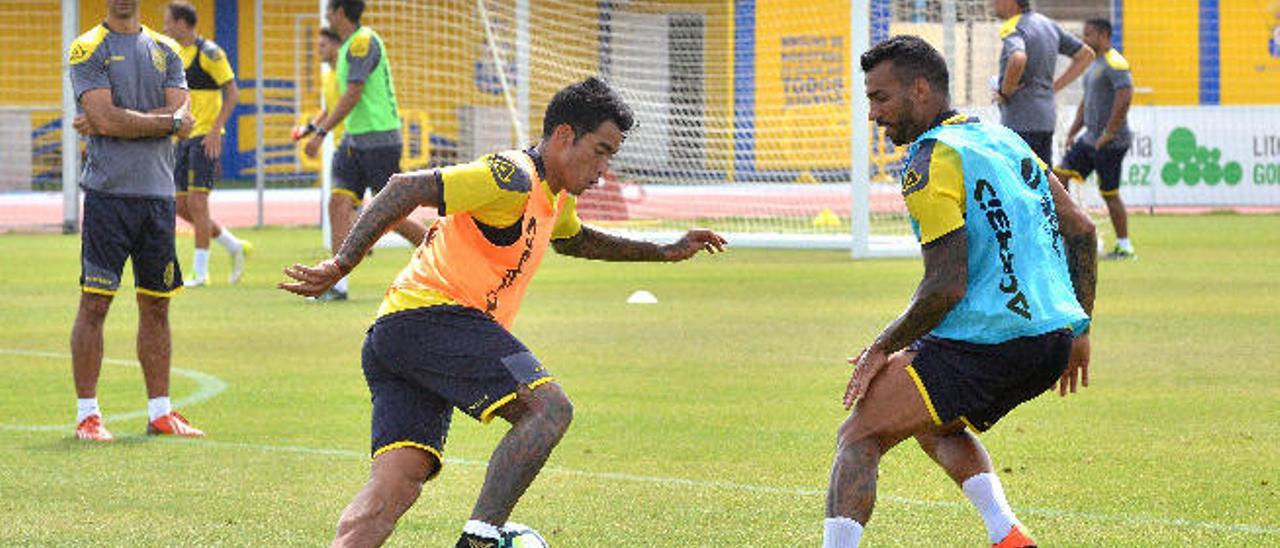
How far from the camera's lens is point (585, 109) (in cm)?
655

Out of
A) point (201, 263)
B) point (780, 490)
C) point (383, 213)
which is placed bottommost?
point (780, 490)

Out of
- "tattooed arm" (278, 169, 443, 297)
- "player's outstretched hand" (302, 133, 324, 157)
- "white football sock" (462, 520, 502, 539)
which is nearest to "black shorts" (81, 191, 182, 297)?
"tattooed arm" (278, 169, 443, 297)

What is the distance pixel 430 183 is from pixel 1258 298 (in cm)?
1225

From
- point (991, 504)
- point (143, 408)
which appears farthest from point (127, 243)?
point (991, 504)

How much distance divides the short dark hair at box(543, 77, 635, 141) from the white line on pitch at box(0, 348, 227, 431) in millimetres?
4755

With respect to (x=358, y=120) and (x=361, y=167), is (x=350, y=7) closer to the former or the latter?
(x=358, y=120)

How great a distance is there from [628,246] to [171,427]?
3685 mm

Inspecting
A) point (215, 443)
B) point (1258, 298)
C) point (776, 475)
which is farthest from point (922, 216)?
point (1258, 298)

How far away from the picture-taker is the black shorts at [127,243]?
10289 millimetres

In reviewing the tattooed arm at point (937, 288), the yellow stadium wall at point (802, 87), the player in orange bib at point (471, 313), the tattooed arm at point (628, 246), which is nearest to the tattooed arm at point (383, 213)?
the player in orange bib at point (471, 313)

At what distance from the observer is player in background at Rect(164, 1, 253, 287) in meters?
17.7

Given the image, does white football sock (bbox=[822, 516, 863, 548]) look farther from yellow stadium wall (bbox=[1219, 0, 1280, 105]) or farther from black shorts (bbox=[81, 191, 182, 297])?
yellow stadium wall (bbox=[1219, 0, 1280, 105])

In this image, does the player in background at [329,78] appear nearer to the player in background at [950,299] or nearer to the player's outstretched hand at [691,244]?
the player's outstretched hand at [691,244]

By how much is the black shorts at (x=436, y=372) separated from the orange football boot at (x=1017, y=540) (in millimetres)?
1492
